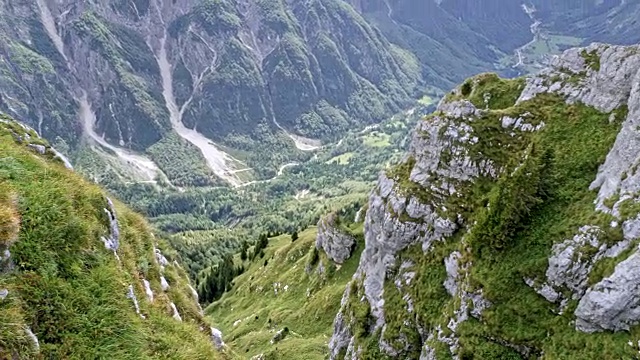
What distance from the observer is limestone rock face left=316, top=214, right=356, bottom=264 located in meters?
87.4

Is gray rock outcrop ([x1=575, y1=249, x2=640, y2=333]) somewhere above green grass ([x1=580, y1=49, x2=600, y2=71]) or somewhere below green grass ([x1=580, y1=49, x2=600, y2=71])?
below

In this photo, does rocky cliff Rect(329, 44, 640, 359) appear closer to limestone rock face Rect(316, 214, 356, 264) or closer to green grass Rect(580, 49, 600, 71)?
green grass Rect(580, 49, 600, 71)

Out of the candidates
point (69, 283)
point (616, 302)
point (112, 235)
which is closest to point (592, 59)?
point (616, 302)

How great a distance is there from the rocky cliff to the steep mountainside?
2444cm

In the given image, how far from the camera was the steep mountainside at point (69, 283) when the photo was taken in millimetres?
16016

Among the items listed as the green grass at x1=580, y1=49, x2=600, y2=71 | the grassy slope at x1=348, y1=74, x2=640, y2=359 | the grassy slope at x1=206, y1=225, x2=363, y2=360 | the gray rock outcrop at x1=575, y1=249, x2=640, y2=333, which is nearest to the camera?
the gray rock outcrop at x1=575, y1=249, x2=640, y2=333

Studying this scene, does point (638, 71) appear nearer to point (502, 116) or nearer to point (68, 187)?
point (502, 116)

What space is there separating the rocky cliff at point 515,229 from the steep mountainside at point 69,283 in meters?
24.4

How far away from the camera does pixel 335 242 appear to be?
3506 inches

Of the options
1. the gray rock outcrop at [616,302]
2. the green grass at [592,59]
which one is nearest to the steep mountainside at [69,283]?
the gray rock outcrop at [616,302]

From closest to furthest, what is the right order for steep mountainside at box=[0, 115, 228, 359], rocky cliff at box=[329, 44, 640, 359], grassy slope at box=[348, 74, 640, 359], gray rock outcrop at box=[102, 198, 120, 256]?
steep mountainside at box=[0, 115, 228, 359], gray rock outcrop at box=[102, 198, 120, 256], rocky cliff at box=[329, 44, 640, 359], grassy slope at box=[348, 74, 640, 359]

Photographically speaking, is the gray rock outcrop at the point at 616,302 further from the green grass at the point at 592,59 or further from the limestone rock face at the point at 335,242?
the limestone rock face at the point at 335,242

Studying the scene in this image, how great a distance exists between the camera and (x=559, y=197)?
131 feet

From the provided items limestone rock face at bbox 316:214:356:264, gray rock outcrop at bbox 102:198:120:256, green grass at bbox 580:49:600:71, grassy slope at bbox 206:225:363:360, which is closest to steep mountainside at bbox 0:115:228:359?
gray rock outcrop at bbox 102:198:120:256
